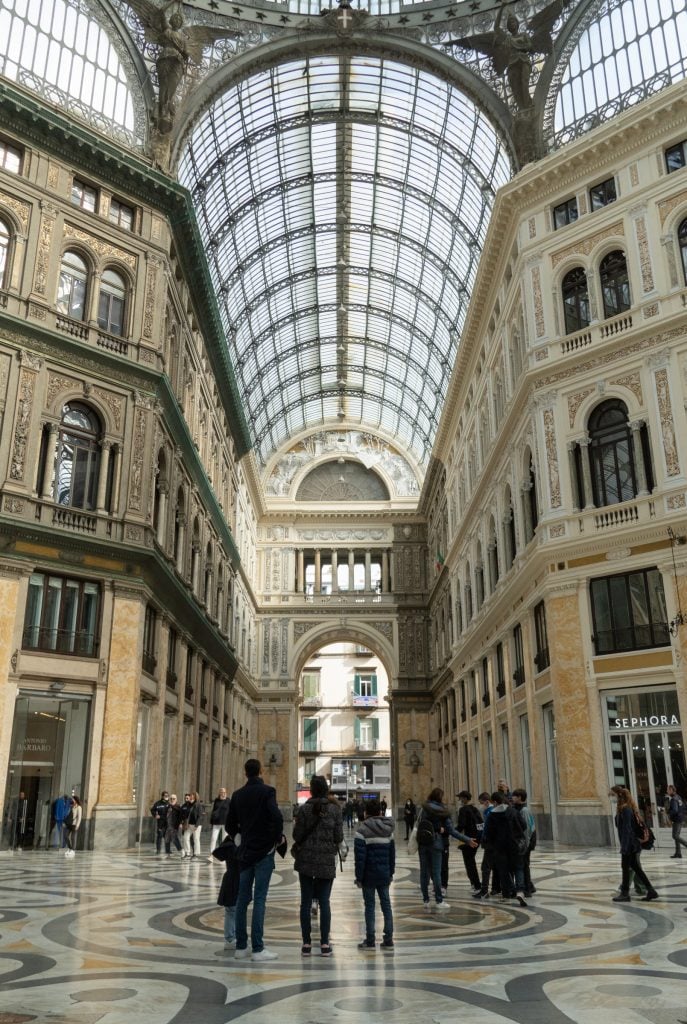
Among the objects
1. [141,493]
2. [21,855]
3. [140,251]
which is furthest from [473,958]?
[140,251]

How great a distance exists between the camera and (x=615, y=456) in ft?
81.5

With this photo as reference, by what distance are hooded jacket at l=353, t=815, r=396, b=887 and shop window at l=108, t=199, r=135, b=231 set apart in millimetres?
23501

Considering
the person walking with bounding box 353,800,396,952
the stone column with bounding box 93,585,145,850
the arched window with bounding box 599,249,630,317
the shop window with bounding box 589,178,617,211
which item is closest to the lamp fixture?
the arched window with bounding box 599,249,630,317

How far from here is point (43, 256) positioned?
25109 millimetres

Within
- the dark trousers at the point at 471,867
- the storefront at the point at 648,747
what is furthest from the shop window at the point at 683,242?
the dark trousers at the point at 471,867

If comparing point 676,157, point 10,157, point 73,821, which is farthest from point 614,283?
point 73,821

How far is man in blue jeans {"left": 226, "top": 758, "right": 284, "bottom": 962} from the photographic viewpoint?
25.8ft

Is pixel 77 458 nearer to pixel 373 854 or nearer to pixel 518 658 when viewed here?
pixel 518 658

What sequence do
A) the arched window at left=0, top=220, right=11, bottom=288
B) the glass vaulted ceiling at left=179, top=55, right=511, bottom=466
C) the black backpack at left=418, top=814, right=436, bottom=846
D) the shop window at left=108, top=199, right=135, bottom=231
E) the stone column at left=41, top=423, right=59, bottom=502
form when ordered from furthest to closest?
1. the glass vaulted ceiling at left=179, top=55, right=511, bottom=466
2. the shop window at left=108, top=199, right=135, bottom=231
3. the arched window at left=0, top=220, right=11, bottom=288
4. the stone column at left=41, top=423, right=59, bottom=502
5. the black backpack at left=418, top=814, right=436, bottom=846

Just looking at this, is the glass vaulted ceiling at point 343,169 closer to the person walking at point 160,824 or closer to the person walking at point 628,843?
the person walking at point 160,824

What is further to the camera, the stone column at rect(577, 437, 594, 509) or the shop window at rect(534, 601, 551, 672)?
the shop window at rect(534, 601, 551, 672)

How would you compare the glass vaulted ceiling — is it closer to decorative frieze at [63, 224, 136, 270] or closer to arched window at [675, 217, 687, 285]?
decorative frieze at [63, 224, 136, 270]

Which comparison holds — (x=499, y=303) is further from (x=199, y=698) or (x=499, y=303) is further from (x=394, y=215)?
(x=199, y=698)

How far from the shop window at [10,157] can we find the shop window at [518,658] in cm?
2145
